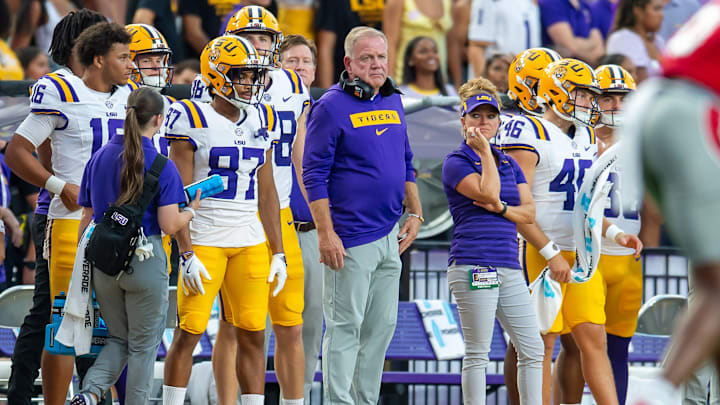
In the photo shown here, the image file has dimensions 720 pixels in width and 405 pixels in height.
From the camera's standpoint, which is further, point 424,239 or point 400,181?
point 424,239

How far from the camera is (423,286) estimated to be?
816 cm

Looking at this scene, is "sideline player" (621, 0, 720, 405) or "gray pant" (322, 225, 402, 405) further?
"gray pant" (322, 225, 402, 405)

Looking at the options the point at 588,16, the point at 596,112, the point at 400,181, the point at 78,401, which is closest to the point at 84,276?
the point at 78,401

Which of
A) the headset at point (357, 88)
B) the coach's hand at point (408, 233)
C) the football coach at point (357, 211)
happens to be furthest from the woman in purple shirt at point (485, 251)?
the headset at point (357, 88)

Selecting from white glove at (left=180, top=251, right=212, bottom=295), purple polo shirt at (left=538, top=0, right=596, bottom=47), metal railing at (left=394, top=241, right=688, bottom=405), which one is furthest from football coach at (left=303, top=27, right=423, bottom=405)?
purple polo shirt at (left=538, top=0, right=596, bottom=47)

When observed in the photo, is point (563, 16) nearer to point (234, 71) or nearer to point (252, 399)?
point (234, 71)

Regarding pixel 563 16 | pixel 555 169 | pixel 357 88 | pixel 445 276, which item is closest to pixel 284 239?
pixel 357 88

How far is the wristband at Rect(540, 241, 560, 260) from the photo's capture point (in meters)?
6.25

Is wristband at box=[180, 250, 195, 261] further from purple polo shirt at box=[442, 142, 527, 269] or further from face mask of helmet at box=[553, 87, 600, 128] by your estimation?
face mask of helmet at box=[553, 87, 600, 128]

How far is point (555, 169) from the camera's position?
6465 mm

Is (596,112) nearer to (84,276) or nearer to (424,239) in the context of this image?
(424,239)

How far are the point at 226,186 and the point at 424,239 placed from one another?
2871 millimetres

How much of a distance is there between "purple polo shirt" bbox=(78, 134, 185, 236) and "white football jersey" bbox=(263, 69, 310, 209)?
96 cm

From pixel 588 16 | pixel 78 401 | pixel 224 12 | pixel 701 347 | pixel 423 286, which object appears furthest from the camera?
pixel 588 16
